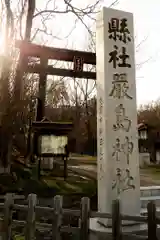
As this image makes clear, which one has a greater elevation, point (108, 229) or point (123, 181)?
point (123, 181)

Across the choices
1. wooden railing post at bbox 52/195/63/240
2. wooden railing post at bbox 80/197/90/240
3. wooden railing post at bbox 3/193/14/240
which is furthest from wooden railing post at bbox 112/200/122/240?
wooden railing post at bbox 3/193/14/240

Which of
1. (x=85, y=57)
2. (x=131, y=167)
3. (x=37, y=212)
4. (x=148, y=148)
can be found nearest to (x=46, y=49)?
(x=85, y=57)

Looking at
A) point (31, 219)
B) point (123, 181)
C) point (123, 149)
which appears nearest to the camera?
point (31, 219)

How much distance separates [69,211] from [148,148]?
23922mm

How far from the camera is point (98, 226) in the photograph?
5.91 m

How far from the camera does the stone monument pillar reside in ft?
19.9

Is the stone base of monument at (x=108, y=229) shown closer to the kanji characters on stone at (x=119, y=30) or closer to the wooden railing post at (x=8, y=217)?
the wooden railing post at (x=8, y=217)

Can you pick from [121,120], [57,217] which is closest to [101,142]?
[121,120]

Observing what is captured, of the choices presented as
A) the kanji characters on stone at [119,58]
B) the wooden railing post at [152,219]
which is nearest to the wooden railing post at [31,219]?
the wooden railing post at [152,219]

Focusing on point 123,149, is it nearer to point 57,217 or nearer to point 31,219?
point 57,217

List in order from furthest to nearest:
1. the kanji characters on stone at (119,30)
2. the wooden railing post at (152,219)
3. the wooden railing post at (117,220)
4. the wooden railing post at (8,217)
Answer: the kanji characters on stone at (119,30) < the wooden railing post at (8,217) < the wooden railing post at (117,220) < the wooden railing post at (152,219)

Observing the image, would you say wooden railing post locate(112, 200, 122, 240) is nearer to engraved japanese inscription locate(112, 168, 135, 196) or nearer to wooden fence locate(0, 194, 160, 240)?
wooden fence locate(0, 194, 160, 240)

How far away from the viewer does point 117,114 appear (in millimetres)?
6328

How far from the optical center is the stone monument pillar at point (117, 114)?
607 cm
